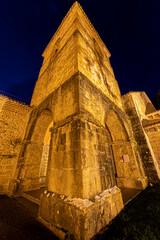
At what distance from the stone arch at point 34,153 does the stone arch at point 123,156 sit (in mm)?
3833

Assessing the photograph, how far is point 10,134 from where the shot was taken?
5414 millimetres

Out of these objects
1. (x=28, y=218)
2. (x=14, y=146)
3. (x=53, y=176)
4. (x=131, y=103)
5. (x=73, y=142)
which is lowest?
(x=28, y=218)

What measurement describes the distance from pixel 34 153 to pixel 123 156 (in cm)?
514

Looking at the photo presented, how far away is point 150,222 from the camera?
7.61 feet

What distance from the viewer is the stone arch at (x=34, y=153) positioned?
4867 mm

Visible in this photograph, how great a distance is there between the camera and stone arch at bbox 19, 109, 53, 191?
16.0ft

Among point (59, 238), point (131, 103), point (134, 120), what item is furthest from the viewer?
point (131, 103)

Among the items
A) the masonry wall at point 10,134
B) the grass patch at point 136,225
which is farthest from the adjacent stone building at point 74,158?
the grass patch at point 136,225

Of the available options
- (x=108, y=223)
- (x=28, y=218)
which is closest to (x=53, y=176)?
(x=28, y=218)

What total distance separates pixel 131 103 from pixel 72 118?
713 centimetres

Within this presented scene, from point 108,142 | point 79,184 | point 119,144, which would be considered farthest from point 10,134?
point 119,144

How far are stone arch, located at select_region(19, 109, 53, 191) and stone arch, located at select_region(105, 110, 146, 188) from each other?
12.6 ft

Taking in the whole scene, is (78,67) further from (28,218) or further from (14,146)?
(14,146)

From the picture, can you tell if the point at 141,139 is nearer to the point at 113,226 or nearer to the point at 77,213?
the point at 113,226
